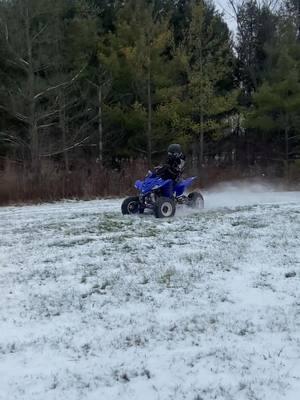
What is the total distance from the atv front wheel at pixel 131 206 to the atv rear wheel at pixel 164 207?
930 mm

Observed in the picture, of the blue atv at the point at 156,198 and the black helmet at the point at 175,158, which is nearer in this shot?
the blue atv at the point at 156,198

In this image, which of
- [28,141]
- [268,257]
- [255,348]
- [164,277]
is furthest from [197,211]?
[28,141]

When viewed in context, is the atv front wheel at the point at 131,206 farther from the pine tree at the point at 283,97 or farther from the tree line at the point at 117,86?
the pine tree at the point at 283,97

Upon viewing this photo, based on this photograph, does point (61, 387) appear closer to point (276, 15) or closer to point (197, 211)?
point (197, 211)

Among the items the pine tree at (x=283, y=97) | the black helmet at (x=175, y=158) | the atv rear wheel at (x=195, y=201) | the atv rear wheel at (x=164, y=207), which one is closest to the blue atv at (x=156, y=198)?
the atv rear wheel at (x=164, y=207)

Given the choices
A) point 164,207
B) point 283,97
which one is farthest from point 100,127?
point 164,207

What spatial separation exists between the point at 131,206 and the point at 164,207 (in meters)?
1.07

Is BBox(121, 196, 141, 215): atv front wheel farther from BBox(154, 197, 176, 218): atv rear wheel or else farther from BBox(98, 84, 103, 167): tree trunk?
BBox(98, 84, 103, 167): tree trunk

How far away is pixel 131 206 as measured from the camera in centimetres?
1322

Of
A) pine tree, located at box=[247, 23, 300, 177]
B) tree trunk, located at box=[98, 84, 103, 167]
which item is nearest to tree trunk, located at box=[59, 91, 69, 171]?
tree trunk, located at box=[98, 84, 103, 167]

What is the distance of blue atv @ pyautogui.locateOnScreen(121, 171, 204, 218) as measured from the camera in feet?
41.0

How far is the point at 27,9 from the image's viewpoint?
84.3ft

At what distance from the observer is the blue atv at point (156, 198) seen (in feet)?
41.0

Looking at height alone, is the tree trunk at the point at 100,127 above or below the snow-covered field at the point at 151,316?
above
